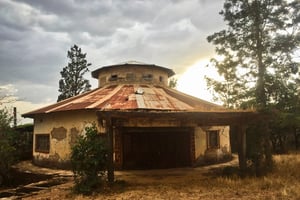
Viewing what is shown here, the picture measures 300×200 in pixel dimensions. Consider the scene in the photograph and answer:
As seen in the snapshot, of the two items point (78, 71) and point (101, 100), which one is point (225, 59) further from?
point (78, 71)

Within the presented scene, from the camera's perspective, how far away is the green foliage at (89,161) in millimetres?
10023

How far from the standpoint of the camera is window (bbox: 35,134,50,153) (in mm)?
17628

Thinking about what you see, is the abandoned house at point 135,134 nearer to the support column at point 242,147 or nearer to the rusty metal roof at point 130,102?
the rusty metal roof at point 130,102

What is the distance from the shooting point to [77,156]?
1017cm

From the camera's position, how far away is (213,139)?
18094mm

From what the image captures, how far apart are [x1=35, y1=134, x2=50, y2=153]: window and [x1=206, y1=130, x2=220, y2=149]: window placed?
31.4 ft

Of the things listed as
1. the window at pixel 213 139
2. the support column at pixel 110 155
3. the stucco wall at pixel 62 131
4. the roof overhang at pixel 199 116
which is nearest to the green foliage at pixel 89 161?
the support column at pixel 110 155

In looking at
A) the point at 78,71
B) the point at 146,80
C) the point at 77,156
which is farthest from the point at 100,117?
the point at 78,71

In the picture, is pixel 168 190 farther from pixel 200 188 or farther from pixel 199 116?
pixel 199 116

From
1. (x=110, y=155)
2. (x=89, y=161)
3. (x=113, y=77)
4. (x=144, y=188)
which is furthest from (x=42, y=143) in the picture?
(x=144, y=188)

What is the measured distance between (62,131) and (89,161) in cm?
711

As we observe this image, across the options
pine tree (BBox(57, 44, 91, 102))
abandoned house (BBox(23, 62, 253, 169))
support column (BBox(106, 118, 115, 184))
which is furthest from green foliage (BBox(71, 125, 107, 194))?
pine tree (BBox(57, 44, 91, 102))

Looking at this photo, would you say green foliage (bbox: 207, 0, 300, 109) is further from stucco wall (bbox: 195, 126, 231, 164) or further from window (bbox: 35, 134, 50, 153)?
window (bbox: 35, 134, 50, 153)

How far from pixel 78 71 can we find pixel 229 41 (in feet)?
78.7
